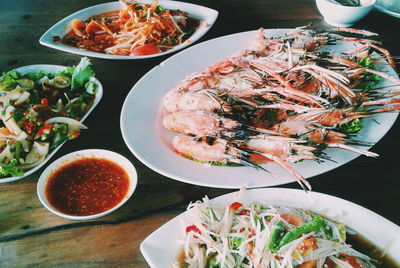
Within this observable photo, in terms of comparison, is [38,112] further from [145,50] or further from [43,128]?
[145,50]

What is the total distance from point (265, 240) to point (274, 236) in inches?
1.7

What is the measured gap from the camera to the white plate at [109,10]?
2701mm

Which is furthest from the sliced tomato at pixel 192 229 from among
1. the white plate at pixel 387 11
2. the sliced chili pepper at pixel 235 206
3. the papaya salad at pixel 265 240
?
the white plate at pixel 387 11

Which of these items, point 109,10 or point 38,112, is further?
point 109,10

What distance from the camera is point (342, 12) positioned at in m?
2.82

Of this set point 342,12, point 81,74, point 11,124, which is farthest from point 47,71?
point 342,12

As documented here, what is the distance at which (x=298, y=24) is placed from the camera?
3.13 meters

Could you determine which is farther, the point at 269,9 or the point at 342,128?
the point at 269,9

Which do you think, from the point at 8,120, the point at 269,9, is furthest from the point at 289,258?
the point at 269,9

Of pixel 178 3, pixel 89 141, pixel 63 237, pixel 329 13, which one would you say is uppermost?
pixel 329 13

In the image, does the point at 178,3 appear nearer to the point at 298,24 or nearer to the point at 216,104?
the point at 298,24

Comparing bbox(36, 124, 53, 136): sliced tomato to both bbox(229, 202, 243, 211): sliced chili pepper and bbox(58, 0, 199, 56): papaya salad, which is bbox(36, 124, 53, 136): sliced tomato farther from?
bbox(229, 202, 243, 211): sliced chili pepper

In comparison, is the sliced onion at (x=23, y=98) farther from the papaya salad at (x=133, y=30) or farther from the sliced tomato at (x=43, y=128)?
the papaya salad at (x=133, y=30)

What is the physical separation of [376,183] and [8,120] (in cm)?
220
